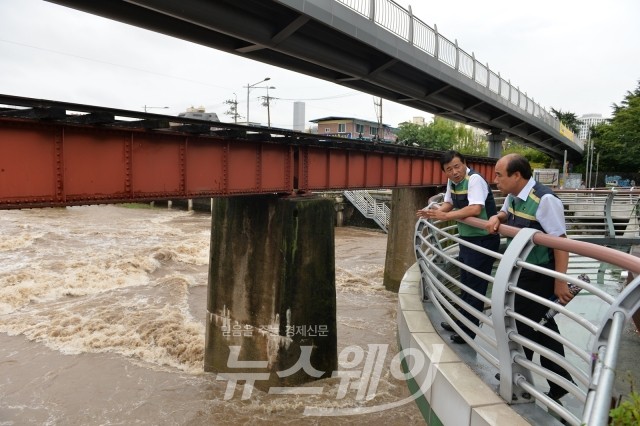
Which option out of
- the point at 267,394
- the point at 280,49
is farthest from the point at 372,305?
the point at 280,49

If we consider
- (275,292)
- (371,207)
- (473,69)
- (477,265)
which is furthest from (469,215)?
(371,207)

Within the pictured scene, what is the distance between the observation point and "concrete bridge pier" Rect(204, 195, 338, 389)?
33.4ft

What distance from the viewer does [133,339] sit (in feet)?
45.3

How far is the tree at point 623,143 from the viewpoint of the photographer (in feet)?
145

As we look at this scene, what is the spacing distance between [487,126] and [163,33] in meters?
22.6

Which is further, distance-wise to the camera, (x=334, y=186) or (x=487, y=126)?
(x=487, y=126)

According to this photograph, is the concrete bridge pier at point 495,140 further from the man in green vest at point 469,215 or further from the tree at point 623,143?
the man in green vest at point 469,215

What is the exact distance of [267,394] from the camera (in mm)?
10391

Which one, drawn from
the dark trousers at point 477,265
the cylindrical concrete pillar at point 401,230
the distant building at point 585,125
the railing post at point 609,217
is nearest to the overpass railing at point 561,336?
the dark trousers at point 477,265

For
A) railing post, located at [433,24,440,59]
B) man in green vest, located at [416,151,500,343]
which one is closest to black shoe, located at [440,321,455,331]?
man in green vest, located at [416,151,500,343]

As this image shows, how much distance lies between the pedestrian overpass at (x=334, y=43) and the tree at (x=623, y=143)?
29305 mm

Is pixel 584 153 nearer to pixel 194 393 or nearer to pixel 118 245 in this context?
pixel 118 245

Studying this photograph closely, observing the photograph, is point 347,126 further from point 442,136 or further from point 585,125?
point 585,125

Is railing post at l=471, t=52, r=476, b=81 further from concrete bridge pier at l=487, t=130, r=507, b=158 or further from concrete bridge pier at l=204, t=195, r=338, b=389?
concrete bridge pier at l=204, t=195, r=338, b=389
